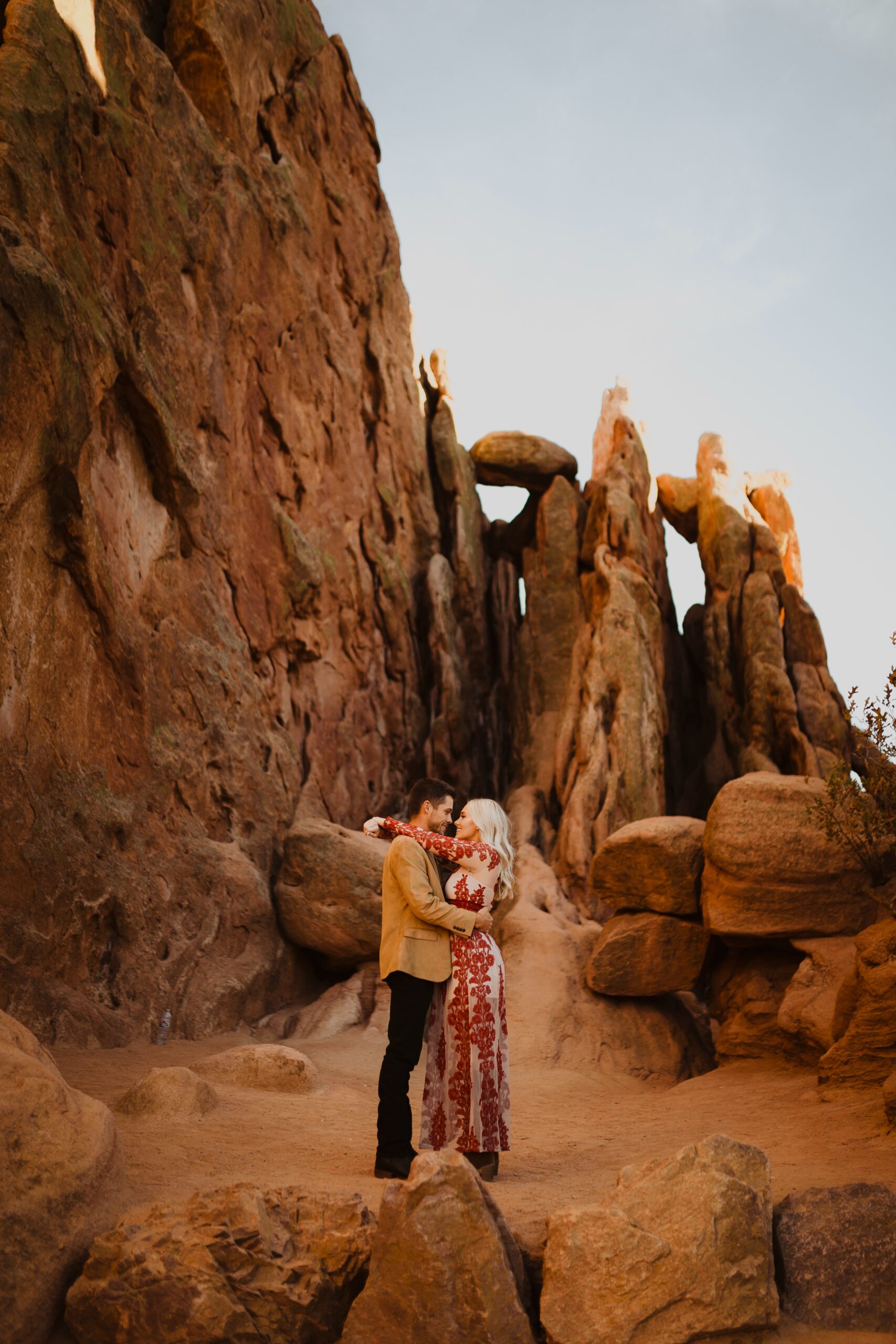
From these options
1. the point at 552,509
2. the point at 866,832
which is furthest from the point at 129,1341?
the point at 552,509

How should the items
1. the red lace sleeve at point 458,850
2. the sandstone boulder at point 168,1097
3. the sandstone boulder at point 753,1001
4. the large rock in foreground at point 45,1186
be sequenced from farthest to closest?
the sandstone boulder at point 753,1001, the sandstone boulder at point 168,1097, the red lace sleeve at point 458,850, the large rock in foreground at point 45,1186

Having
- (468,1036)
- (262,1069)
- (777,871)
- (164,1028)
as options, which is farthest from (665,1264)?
(164,1028)

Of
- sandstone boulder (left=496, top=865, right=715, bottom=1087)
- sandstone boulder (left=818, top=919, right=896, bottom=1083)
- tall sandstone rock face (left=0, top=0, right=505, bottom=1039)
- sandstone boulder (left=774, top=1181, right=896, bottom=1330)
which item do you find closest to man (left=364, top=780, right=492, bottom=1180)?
sandstone boulder (left=774, top=1181, right=896, bottom=1330)

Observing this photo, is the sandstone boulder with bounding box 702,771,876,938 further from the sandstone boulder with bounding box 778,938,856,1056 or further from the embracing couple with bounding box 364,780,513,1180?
the embracing couple with bounding box 364,780,513,1180

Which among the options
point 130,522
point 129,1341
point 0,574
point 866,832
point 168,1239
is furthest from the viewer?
point 130,522

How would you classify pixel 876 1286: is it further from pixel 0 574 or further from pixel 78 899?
pixel 0 574

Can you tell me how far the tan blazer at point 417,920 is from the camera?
5340 mm

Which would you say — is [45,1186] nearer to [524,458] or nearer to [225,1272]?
[225,1272]

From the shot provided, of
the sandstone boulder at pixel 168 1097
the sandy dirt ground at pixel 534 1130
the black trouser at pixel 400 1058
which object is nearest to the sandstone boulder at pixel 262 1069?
the sandy dirt ground at pixel 534 1130

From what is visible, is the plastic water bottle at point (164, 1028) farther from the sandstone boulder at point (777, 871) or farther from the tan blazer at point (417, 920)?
the sandstone boulder at point (777, 871)

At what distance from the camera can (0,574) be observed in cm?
836

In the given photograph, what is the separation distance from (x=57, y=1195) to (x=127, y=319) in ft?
32.0

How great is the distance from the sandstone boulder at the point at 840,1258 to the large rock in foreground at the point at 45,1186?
2771 mm

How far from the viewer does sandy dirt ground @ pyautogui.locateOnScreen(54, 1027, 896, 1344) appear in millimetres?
4891
